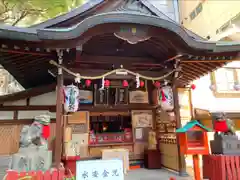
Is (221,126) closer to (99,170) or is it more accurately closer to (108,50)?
(99,170)

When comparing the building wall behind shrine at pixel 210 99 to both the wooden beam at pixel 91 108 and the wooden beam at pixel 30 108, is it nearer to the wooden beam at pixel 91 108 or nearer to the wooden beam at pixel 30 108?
the wooden beam at pixel 91 108

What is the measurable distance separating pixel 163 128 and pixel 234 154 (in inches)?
141

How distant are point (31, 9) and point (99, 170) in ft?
30.8

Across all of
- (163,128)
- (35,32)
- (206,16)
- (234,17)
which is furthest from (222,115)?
(206,16)

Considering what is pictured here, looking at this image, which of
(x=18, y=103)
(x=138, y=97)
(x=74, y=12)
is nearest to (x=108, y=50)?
(x=74, y=12)

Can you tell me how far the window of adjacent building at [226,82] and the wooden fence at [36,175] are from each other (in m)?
8.80

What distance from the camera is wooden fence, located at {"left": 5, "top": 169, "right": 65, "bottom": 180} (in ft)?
13.0

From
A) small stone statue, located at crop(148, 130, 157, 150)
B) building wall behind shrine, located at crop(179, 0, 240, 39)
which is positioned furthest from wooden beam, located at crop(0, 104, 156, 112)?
building wall behind shrine, located at crop(179, 0, 240, 39)

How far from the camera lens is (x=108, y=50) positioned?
23.4 feet

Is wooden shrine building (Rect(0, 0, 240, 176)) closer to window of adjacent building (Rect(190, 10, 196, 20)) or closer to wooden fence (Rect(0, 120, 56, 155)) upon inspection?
wooden fence (Rect(0, 120, 56, 155))

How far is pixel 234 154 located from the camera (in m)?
5.18

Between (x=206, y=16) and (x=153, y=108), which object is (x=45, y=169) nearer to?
(x=153, y=108)

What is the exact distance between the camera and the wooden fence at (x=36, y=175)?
13.0 ft

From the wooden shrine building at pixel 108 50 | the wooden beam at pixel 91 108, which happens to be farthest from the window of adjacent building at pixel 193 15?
the wooden beam at pixel 91 108
